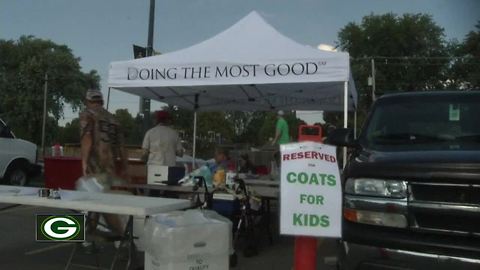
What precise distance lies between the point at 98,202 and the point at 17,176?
39.2 ft

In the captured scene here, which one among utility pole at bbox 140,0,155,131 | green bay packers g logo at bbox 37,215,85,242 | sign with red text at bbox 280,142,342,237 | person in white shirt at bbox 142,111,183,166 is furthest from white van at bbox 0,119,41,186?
sign with red text at bbox 280,142,342,237

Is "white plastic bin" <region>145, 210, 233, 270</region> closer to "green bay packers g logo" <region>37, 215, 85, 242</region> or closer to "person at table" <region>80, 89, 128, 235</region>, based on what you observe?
"green bay packers g logo" <region>37, 215, 85, 242</region>

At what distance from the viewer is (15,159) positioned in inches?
634

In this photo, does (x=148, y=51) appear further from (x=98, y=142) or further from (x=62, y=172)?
(x=98, y=142)

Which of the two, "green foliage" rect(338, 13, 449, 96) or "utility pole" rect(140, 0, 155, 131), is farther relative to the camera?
"green foliage" rect(338, 13, 449, 96)

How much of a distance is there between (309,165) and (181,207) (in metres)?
1.56

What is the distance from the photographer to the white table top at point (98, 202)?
16.2 feet

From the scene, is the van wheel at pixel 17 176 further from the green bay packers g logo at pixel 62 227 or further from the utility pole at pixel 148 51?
the green bay packers g logo at pixel 62 227

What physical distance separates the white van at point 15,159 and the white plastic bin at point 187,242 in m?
12.0

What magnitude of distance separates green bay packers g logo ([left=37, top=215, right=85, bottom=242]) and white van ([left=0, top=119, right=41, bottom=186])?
1165 cm

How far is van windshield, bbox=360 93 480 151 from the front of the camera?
194 inches

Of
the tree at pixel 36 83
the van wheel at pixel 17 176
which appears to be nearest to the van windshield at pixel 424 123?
the van wheel at pixel 17 176

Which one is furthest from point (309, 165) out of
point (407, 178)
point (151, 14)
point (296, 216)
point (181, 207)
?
point (151, 14)

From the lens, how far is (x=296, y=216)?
4.37 meters
